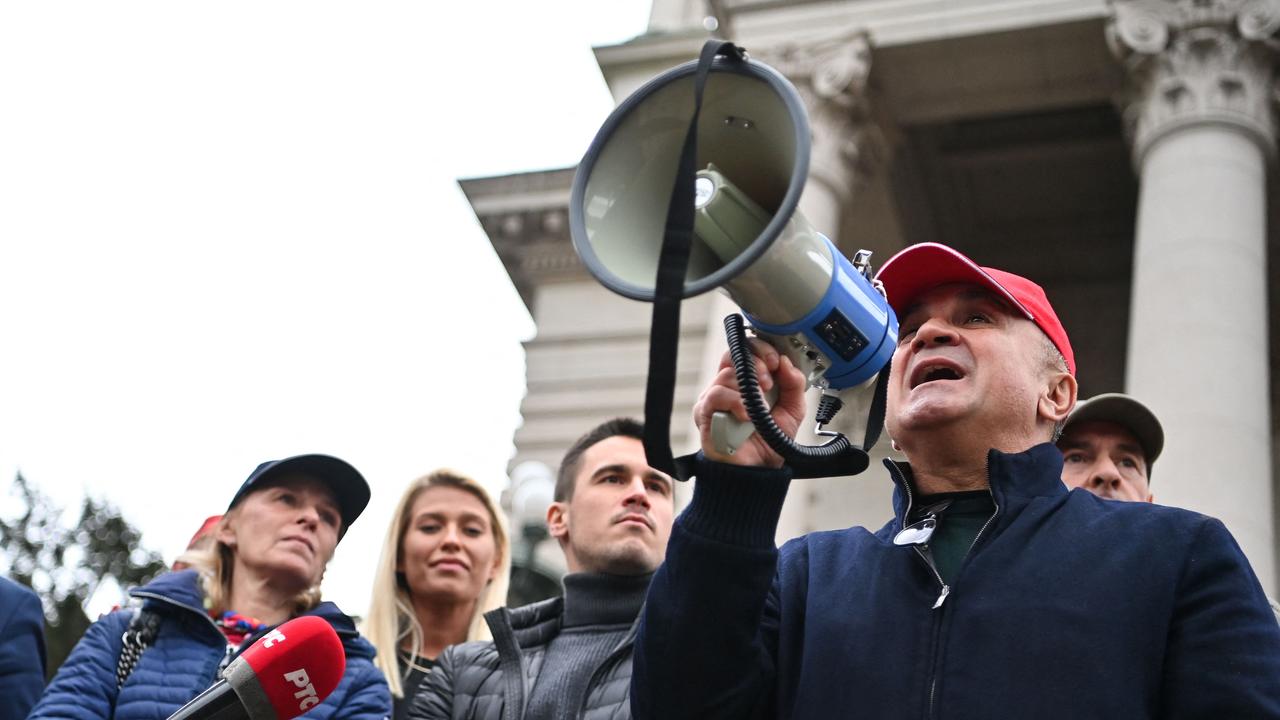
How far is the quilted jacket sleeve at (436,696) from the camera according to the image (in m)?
4.43

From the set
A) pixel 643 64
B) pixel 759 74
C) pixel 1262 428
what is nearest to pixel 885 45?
pixel 643 64

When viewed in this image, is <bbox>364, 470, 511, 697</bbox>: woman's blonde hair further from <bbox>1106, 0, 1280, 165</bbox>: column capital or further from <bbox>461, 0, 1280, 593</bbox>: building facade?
<bbox>1106, 0, 1280, 165</bbox>: column capital

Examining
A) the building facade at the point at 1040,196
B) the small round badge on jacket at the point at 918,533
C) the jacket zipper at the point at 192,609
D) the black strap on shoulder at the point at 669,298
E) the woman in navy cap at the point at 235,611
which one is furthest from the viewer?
the building facade at the point at 1040,196

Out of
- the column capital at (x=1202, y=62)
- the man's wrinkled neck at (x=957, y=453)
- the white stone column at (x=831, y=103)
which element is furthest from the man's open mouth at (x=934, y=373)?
the white stone column at (x=831, y=103)

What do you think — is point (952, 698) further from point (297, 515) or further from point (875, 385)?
point (297, 515)

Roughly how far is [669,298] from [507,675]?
2.23 m

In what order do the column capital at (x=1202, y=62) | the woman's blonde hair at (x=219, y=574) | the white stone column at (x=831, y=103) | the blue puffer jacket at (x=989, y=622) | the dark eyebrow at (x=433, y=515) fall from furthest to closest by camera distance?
the white stone column at (x=831, y=103), the column capital at (x=1202, y=62), the dark eyebrow at (x=433, y=515), the woman's blonde hair at (x=219, y=574), the blue puffer jacket at (x=989, y=622)

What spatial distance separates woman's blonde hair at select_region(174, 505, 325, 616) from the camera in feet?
15.6

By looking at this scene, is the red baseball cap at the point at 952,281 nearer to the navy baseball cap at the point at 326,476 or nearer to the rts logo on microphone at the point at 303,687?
the rts logo on microphone at the point at 303,687

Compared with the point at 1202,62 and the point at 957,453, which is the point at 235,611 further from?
the point at 1202,62

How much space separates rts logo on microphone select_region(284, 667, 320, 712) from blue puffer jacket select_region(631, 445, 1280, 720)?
63cm

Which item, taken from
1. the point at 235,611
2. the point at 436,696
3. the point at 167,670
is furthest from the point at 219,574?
the point at 436,696

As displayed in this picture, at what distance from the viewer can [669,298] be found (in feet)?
7.98

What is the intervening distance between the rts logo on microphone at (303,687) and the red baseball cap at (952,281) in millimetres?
1441
